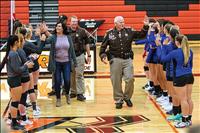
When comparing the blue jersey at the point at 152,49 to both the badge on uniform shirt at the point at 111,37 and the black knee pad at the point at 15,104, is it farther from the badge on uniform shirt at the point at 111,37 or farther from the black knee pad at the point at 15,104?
the black knee pad at the point at 15,104

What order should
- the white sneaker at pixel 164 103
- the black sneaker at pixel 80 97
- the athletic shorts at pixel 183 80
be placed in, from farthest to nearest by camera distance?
the black sneaker at pixel 80 97, the white sneaker at pixel 164 103, the athletic shorts at pixel 183 80

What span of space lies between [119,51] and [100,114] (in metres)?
1.24

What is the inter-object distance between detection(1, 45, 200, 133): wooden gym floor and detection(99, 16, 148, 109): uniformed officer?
0.53 meters

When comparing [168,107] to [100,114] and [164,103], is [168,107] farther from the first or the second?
[100,114]

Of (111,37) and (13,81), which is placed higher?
(111,37)

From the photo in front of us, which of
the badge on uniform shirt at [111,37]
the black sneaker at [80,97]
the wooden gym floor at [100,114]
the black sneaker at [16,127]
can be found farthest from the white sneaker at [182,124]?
the black sneaker at [80,97]

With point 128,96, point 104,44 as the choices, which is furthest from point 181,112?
point 104,44

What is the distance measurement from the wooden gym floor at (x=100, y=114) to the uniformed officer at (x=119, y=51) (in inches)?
21.0

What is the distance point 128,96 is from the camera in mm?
8125

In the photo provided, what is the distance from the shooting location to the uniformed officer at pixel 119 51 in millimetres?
7781

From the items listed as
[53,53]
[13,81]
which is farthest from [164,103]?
[13,81]

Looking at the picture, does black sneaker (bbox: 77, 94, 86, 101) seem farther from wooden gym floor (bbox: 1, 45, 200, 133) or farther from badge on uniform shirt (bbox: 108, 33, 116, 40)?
badge on uniform shirt (bbox: 108, 33, 116, 40)

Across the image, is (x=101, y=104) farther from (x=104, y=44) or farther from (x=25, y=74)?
(x=25, y=74)

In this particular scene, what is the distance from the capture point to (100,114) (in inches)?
298
